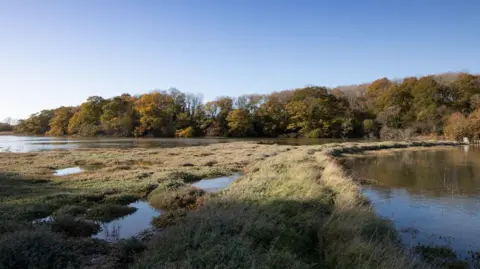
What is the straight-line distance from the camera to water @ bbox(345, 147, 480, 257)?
9.34 m

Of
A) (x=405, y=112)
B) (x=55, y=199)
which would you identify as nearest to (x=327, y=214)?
(x=55, y=199)

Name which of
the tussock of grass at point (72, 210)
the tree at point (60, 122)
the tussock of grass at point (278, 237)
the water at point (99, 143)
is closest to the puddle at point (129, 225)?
the tussock of grass at point (278, 237)

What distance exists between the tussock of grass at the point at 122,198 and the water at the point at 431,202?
964cm

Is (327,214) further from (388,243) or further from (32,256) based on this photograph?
(32,256)

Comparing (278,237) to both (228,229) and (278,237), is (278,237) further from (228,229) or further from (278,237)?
(228,229)

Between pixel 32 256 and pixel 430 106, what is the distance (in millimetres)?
71168

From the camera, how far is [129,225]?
10.0m

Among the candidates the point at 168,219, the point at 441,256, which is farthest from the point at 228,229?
the point at 441,256

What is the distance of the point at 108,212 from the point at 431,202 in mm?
12712

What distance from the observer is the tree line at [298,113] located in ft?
213

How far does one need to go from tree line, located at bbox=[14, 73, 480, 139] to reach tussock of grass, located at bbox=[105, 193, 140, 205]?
54.9 metres

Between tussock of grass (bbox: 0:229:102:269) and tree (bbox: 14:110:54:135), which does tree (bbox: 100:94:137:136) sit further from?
tussock of grass (bbox: 0:229:102:269)

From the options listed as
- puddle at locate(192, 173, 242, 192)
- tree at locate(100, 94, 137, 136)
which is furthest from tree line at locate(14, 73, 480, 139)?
puddle at locate(192, 173, 242, 192)

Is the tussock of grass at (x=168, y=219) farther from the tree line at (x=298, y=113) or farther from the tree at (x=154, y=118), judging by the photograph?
the tree at (x=154, y=118)
